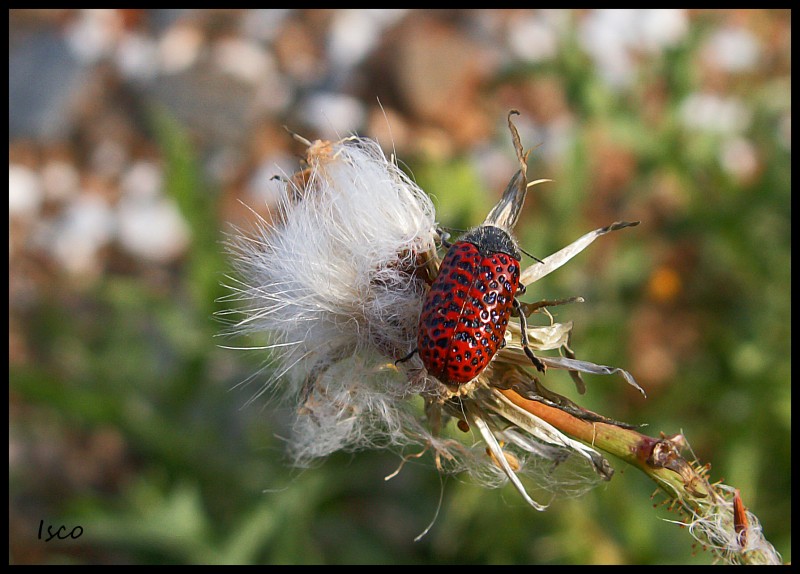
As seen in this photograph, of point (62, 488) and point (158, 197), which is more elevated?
point (158, 197)

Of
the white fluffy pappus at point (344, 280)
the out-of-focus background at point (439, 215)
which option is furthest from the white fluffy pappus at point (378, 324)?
the out-of-focus background at point (439, 215)

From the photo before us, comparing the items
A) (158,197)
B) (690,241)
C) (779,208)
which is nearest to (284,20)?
(158,197)

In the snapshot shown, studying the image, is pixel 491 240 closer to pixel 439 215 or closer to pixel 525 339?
pixel 525 339

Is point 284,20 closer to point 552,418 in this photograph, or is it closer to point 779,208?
point 779,208

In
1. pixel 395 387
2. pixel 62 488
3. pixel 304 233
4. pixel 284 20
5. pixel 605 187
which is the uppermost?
pixel 304 233

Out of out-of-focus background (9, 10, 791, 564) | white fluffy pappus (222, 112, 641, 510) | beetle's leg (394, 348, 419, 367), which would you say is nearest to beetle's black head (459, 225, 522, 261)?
white fluffy pappus (222, 112, 641, 510)

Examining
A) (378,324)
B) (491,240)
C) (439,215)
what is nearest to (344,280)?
(378,324)

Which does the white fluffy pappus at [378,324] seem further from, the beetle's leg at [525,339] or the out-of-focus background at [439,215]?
the out-of-focus background at [439,215]

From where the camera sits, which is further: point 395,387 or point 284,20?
point 284,20
